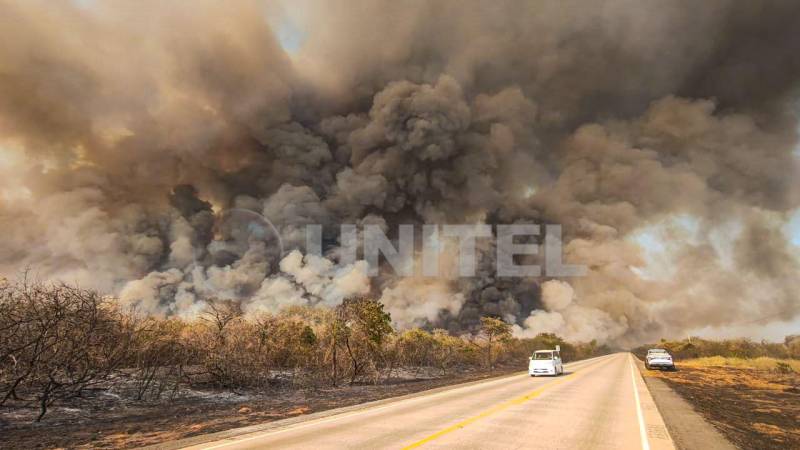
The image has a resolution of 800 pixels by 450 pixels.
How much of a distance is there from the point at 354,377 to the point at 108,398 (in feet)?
47.2

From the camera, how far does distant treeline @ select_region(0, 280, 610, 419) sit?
1323 centimetres

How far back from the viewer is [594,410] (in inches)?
542

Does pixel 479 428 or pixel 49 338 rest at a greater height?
pixel 49 338

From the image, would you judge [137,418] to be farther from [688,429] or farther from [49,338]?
[688,429]

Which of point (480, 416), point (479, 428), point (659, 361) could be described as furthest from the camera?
point (659, 361)

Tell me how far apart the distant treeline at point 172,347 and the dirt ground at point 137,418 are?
66 cm

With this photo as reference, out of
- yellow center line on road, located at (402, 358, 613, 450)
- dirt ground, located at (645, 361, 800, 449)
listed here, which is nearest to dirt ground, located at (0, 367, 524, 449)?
yellow center line on road, located at (402, 358, 613, 450)

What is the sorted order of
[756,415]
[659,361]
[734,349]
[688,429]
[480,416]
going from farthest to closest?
[734,349], [659,361], [756,415], [480,416], [688,429]

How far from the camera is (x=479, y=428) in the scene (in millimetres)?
10180

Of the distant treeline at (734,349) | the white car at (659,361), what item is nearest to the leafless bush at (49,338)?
the white car at (659,361)

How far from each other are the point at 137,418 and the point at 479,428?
10.9 meters

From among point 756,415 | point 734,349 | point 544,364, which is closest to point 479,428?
point 756,415

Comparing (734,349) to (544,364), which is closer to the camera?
(544,364)

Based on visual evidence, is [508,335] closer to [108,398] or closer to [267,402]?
[267,402]
